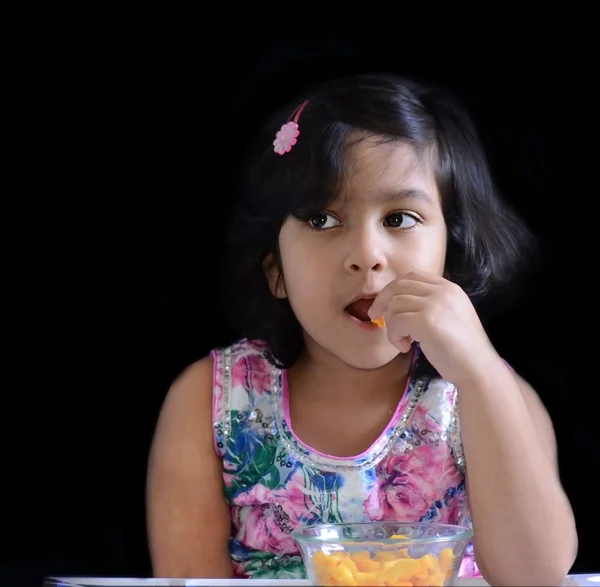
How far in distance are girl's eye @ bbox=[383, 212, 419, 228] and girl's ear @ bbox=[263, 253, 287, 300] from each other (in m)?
0.15

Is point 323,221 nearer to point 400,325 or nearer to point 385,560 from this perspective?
point 400,325

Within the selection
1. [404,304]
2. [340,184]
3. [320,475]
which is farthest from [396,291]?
[320,475]

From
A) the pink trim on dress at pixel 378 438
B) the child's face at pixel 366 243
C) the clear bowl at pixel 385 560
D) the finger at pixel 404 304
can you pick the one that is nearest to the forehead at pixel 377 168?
the child's face at pixel 366 243

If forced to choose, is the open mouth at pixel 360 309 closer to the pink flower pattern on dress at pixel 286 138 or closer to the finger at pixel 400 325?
the finger at pixel 400 325

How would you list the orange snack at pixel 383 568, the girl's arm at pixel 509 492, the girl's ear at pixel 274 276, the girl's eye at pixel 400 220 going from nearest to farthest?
the orange snack at pixel 383 568
the girl's arm at pixel 509 492
the girl's eye at pixel 400 220
the girl's ear at pixel 274 276

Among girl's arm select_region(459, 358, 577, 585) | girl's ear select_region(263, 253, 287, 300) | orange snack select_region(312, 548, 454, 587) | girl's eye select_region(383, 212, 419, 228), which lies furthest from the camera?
girl's ear select_region(263, 253, 287, 300)

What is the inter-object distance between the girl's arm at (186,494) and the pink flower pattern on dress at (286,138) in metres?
0.26

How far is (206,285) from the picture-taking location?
3.29ft

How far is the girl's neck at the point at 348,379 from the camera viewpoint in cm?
102

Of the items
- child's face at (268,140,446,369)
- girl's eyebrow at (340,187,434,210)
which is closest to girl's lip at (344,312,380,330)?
child's face at (268,140,446,369)

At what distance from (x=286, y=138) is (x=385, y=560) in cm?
44

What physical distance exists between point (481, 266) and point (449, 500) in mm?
243

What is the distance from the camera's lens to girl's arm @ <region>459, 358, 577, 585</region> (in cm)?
80

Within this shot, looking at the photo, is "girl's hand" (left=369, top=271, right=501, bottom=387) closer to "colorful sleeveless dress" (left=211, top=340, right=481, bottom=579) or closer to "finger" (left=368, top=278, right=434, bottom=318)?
"finger" (left=368, top=278, right=434, bottom=318)
